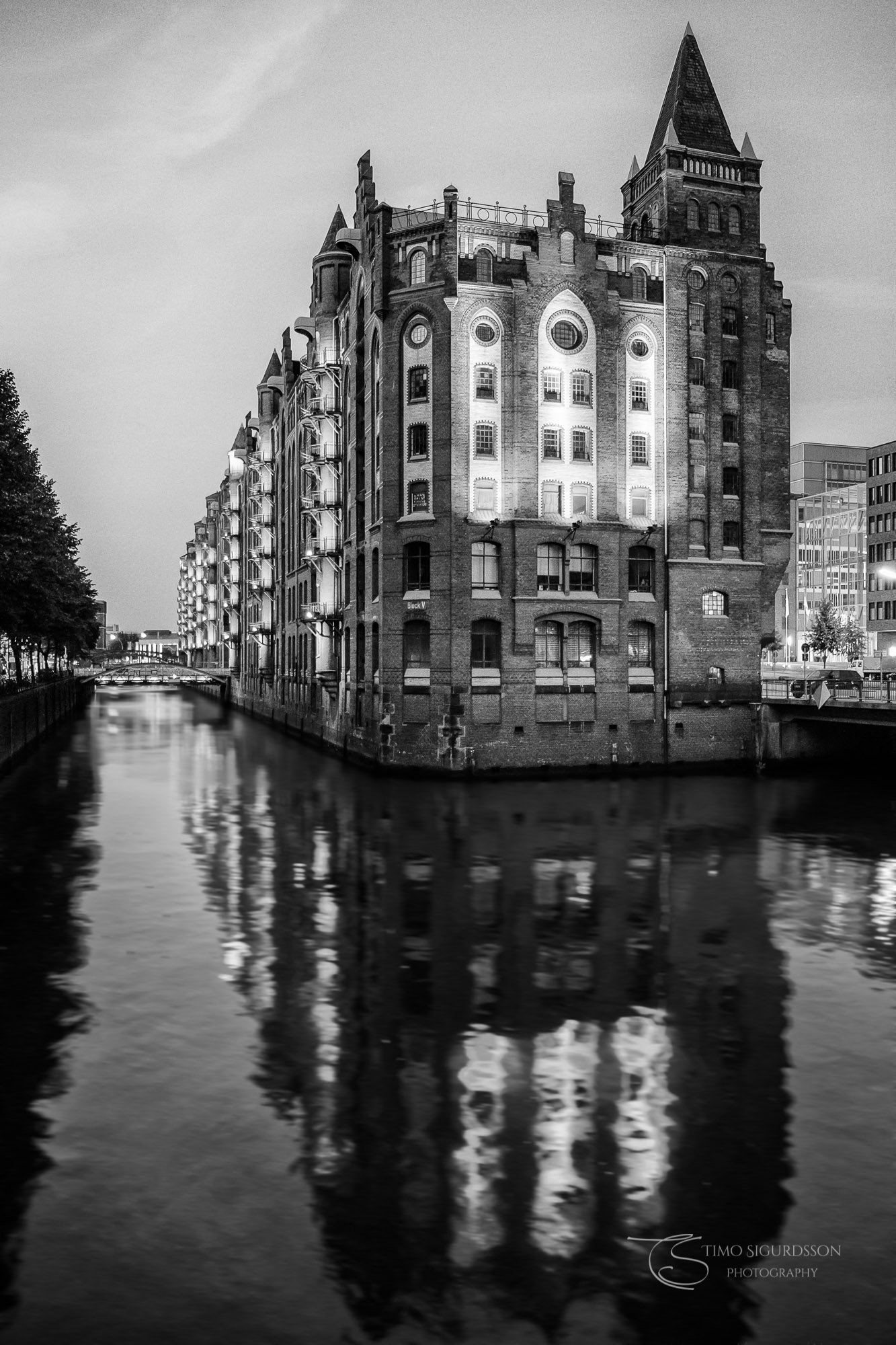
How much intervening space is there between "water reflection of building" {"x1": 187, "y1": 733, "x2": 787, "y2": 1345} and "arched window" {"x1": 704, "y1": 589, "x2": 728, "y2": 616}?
73.5 ft

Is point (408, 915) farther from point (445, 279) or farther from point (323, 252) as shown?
point (323, 252)

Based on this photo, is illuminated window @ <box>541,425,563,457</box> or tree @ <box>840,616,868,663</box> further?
tree @ <box>840,616,868,663</box>

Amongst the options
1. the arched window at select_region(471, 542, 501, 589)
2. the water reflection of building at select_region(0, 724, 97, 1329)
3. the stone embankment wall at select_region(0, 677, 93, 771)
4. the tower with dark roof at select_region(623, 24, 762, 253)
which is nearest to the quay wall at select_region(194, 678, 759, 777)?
the arched window at select_region(471, 542, 501, 589)

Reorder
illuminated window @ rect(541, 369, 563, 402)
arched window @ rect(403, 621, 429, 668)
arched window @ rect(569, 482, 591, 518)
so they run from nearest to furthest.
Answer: arched window @ rect(403, 621, 429, 668)
illuminated window @ rect(541, 369, 563, 402)
arched window @ rect(569, 482, 591, 518)

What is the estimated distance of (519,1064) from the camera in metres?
13.8

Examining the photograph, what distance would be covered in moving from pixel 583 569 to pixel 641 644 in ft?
14.9

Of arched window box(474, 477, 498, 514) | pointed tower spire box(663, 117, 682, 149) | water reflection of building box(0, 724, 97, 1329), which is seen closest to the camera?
water reflection of building box(0, 724, 97, 1329)

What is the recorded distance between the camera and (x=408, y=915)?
2233cm

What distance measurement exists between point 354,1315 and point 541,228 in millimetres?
46521

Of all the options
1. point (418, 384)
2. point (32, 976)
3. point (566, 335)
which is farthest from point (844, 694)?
point (32, 976)

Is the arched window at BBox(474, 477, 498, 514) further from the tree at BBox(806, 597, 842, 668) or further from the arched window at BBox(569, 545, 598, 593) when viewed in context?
the tree at BBox(806, 597, 842, 668)

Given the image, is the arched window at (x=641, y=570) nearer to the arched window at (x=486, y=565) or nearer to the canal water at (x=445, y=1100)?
the arched window at (x=486, y=565)

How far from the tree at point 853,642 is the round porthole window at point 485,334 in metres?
82.1

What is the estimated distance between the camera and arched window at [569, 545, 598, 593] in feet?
159
